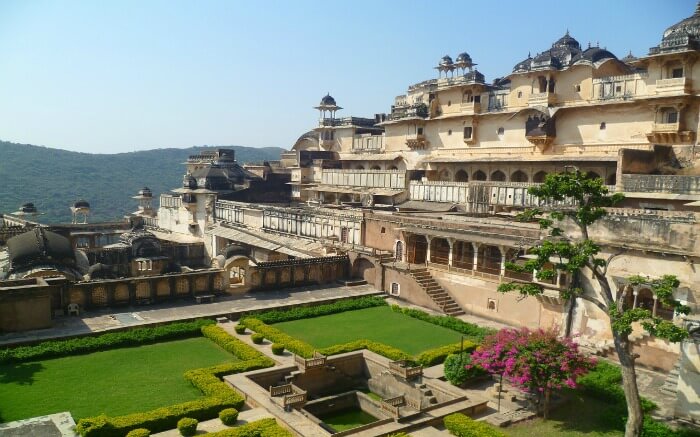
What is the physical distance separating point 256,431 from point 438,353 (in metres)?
9.00

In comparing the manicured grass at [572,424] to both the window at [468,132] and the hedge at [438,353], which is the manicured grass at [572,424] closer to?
the hedge at [438,353]

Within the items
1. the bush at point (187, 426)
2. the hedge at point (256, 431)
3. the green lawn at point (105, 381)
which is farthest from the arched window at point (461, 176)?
the bush at point (187, 426)

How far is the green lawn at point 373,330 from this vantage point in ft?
79.6

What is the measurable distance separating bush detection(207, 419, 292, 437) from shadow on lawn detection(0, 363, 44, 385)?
8.33 meters

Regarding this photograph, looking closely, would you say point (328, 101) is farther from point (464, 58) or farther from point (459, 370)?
point (459, 370)

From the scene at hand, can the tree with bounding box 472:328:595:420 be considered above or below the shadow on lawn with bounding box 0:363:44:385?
above

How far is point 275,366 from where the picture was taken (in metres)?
20.8

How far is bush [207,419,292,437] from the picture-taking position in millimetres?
15086

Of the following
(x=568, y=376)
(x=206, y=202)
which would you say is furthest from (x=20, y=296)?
(x=206, y=202)

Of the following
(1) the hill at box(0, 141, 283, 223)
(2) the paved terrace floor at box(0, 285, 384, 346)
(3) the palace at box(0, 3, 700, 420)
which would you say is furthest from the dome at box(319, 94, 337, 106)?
(1) the hill at box(0, 141, 283, 223)

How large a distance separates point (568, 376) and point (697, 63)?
2414 cm

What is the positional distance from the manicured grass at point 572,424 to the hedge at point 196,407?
8710mm

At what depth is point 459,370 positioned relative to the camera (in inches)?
765

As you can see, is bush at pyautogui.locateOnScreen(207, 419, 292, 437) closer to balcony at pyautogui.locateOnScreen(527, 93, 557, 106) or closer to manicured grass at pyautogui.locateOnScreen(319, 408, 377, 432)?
manicured grass at pyautogui.locateOnScreen(319, 408, 377, 432)
